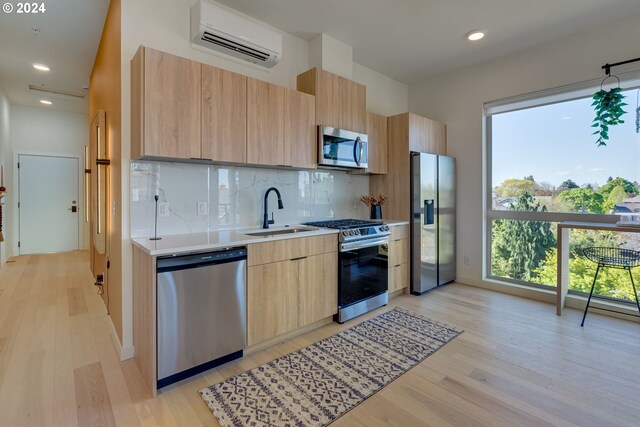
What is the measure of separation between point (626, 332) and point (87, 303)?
17.4 ft

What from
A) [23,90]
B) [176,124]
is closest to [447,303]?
[176,124]

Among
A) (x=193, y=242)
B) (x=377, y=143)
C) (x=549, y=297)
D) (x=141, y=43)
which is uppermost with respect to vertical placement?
(x=141, y=43)

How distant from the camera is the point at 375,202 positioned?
3.88 metres

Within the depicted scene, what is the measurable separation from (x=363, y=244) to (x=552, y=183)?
240 cm

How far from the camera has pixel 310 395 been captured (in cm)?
183

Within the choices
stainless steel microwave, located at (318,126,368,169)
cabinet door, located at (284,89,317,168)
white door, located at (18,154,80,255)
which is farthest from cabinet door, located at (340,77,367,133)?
white door, located at (18,154,80,255)

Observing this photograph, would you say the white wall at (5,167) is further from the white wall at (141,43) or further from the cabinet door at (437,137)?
the cabinet door at (437,137)

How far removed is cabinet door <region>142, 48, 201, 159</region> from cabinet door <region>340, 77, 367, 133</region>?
5.15 ft

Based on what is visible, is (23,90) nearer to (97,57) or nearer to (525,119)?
(97,57)

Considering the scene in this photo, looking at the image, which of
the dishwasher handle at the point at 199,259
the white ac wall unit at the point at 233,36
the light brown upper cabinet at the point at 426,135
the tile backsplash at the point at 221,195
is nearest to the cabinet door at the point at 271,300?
the dishwasher handle at the point at 199,259

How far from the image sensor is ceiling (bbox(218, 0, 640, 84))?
8.87ft

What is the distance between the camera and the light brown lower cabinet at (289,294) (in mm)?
2248

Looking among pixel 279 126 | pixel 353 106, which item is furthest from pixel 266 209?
pixel 353 106

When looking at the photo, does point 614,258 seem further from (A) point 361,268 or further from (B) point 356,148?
(B) point 356,148
